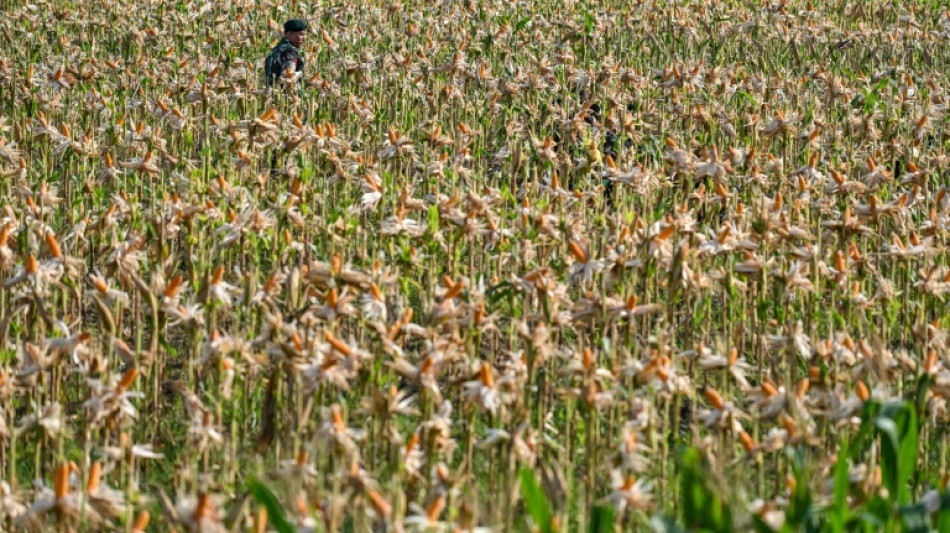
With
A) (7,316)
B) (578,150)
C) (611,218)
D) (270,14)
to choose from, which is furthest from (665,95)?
(7,316)

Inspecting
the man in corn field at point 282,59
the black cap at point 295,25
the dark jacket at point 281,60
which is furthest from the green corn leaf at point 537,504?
the black cap at point 295,25

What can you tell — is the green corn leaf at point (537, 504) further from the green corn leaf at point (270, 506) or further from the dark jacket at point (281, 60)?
the dark jacket at point (281, 60)

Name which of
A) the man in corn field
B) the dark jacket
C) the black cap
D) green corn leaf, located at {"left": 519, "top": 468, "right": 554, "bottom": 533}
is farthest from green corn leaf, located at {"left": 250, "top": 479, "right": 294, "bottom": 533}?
the black cap

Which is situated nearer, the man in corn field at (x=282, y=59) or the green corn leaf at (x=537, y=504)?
the green corn leaf at (x=537, y=504)

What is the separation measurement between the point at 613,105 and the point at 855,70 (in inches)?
161

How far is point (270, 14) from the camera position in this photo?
15.0 metres

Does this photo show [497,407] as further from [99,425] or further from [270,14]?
[270,14]

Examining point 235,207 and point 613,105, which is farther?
point 613,105

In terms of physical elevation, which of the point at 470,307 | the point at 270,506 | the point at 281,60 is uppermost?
the point at 270,506

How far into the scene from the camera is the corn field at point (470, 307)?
416 centimetres

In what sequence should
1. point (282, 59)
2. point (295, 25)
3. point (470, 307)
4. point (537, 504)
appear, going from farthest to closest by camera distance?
point (295, 25) → point (282, 59) → point (470, 307) → point (537, 504)

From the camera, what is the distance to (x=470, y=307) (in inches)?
213

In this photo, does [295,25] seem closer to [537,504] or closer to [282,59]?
[282,59]

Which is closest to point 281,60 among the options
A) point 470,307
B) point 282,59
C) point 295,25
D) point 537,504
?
point 282,59
